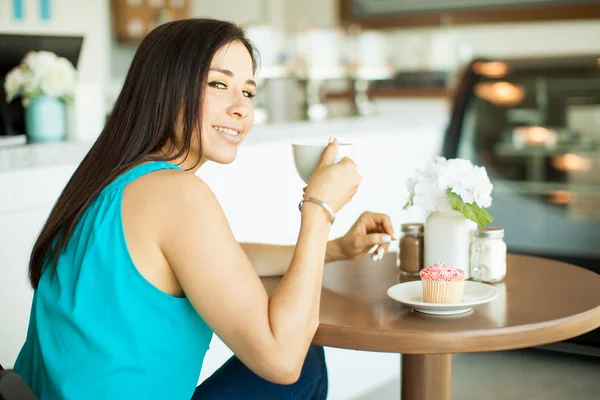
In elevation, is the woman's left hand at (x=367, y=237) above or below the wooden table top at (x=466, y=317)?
above

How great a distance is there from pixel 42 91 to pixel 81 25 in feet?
9.94

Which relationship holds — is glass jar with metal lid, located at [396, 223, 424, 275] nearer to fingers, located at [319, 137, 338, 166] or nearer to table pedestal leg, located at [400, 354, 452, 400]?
table pedestal leg, located at [400, 354, 452, 400]

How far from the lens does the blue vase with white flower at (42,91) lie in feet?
9.75

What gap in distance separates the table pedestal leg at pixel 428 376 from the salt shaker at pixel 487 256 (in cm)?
19

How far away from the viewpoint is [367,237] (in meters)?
1.77

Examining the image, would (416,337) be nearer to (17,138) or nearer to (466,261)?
(466,261)

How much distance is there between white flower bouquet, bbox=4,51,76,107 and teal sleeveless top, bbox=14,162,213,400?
5.77 feet

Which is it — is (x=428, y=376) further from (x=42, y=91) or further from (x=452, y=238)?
(x=42, y=91)

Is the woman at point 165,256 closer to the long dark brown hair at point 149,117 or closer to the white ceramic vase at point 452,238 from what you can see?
the long dark brown hair at point 149,117

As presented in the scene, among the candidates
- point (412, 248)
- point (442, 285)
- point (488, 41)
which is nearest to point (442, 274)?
point (442, 285)

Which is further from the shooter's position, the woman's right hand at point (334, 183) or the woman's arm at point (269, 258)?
the woman's arm at point (269, 258)

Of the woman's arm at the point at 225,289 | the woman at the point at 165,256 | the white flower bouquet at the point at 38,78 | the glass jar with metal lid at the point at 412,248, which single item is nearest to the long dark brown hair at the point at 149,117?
the woman at the point at 165,256

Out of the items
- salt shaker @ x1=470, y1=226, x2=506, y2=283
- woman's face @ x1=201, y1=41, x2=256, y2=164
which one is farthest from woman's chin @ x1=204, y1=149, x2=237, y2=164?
salt shaker @ x1=470, y1=226, x2=506, y2=283

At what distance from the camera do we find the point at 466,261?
172cm
